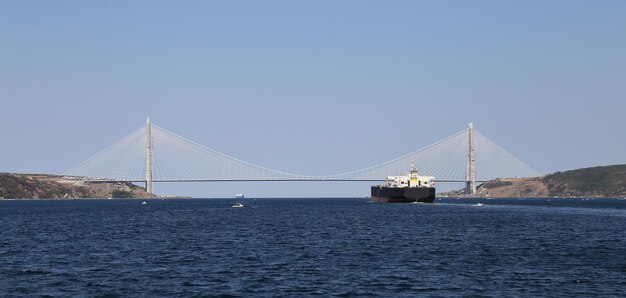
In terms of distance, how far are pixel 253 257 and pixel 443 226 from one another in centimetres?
4462

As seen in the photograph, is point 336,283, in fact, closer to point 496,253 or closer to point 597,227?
point 496,253

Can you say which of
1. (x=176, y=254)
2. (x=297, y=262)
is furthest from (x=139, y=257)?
(x=297, y=262)

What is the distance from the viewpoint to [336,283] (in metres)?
47.7

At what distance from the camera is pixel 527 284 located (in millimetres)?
46406

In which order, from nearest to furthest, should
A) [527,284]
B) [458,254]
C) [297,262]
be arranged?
Answer: [527,284] < [297,262] < [458,254]

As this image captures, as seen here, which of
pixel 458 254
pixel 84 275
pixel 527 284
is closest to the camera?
pixel 527 284

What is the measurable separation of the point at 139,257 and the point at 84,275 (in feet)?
34.8

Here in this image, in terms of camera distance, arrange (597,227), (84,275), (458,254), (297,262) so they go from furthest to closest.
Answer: (597,227)
(458,254)
(297,262)
(84,275)

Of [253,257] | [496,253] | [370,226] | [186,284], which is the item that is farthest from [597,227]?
[186,284]

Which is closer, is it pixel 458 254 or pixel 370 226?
pixel 458 254

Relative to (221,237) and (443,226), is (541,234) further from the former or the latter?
(221,237)

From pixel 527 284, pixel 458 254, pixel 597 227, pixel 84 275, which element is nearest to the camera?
pixel 527 284

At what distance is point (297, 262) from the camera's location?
58.4 metres

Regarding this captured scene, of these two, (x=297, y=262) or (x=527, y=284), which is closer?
(x=527, y=284)
